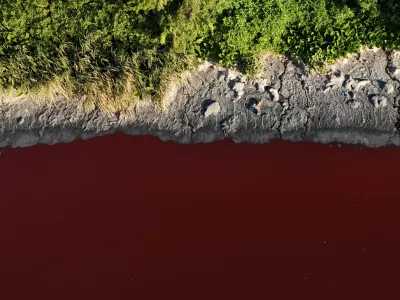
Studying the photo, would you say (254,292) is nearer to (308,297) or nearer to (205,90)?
(308,297)

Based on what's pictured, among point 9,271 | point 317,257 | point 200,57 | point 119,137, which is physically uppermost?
point 200,57

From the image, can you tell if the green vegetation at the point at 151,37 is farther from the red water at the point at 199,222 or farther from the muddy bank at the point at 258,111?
the red water at the point at 199,222

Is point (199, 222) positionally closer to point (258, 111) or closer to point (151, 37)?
point (258, 111)

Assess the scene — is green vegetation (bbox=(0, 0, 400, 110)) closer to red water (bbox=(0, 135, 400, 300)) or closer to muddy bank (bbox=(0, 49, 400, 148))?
muddy bank (bbox=(0, 49, 400, 148))

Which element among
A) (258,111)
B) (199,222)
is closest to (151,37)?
(258,111)

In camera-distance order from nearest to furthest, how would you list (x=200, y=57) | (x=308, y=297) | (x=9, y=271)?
1. (x=308, y=297)
2. (x=9, y=271)
3. (x=200, y=57)

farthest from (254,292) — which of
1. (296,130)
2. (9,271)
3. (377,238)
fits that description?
(9,271)

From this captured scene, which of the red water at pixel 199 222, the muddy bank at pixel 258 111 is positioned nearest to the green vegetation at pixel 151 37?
the muddy bank at pixel 258 111
